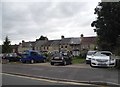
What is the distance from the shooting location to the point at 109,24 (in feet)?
159

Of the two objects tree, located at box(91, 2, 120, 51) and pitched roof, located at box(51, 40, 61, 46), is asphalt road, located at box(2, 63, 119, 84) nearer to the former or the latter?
tree, located at box(91, 2, 120, 51)

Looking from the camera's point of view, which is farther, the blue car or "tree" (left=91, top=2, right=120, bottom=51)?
"tree" (left=91, top=2, right=120, bottom=51)

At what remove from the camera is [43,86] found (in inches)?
512

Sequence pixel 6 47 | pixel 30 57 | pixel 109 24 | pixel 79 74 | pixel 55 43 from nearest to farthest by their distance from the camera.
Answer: pixel 79 74 → pixel 30 57 → pixel 109 24 → pixel 6 47 → pixel 55 43

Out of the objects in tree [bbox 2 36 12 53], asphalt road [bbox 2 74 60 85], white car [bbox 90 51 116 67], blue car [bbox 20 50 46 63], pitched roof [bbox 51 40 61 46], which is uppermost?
pitched roof [bbox 51 40 61 46]

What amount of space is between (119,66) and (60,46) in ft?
310

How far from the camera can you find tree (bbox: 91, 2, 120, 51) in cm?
4850

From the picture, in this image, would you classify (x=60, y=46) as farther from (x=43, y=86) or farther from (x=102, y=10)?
(x=43, y=86)

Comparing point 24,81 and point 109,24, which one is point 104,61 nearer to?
point 24,81

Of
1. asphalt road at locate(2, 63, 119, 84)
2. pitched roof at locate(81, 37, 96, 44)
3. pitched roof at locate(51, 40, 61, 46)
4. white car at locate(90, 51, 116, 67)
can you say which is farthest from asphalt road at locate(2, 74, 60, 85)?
pitched roof at locate(51, 40, 61, 46)

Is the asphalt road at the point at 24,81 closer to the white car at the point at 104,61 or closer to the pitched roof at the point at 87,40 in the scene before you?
the white car at the point at 104,61

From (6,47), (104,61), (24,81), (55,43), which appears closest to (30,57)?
(104,61)

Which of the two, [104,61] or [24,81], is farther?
[104,61]

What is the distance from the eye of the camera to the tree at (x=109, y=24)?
1909 inches
